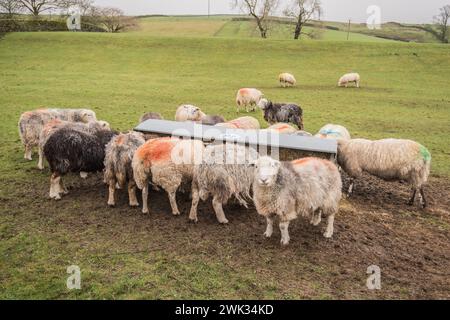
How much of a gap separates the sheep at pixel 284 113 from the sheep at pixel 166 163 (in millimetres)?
7900

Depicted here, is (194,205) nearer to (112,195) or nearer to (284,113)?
(112,195)

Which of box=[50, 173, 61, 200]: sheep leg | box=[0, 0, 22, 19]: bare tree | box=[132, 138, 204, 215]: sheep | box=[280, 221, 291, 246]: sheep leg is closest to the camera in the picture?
box=[280, 221, 291, 246]: sheep leg

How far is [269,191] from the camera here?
5.95 metres

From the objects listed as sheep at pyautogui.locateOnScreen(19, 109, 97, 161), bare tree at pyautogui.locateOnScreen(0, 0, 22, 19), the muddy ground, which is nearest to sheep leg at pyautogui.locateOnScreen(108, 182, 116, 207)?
the muddy ground

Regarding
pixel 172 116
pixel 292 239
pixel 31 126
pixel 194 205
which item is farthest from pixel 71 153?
pixel 172 116

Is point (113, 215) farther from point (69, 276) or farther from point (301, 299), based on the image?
point (301, 299)

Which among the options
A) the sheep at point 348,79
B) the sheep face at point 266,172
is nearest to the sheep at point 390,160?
the sheep face at point 266,172

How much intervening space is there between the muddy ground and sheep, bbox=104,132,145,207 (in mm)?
360

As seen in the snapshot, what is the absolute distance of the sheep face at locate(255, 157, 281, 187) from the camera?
18.5 ft

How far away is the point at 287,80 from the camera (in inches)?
1055

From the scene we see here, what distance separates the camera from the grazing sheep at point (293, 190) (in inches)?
233

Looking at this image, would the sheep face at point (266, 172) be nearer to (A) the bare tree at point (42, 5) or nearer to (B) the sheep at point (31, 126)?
(B) the sheep at point (31, 126)

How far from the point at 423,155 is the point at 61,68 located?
Result: 1196 inches

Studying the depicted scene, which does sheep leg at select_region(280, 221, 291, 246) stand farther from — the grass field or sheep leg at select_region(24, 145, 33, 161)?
sheep leg at select_region(24, 145, 33, 161)
